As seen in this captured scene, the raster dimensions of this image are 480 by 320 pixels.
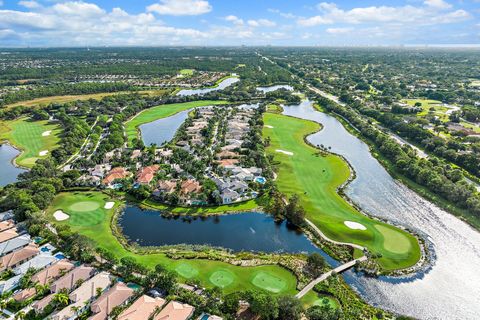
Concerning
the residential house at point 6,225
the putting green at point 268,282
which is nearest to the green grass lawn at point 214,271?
the putting green at point 268,282

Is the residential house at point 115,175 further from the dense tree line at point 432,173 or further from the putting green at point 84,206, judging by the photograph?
the dense tree line at point 432,173

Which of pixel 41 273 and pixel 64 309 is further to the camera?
pixel 41 273

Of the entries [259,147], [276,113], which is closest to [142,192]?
[259,147]

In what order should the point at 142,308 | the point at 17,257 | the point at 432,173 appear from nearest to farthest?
1. the point at 142,308
2. the point at 17,257
3. the point at 432,173

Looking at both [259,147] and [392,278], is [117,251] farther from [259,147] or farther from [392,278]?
[259,147]

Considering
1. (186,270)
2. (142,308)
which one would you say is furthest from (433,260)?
(142,308)

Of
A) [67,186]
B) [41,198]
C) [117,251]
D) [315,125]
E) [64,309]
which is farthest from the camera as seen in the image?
[315,125]

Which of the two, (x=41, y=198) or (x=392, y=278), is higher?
(x=41, y=198)

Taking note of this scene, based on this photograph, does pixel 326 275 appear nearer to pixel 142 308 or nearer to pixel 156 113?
pixel 142 308
